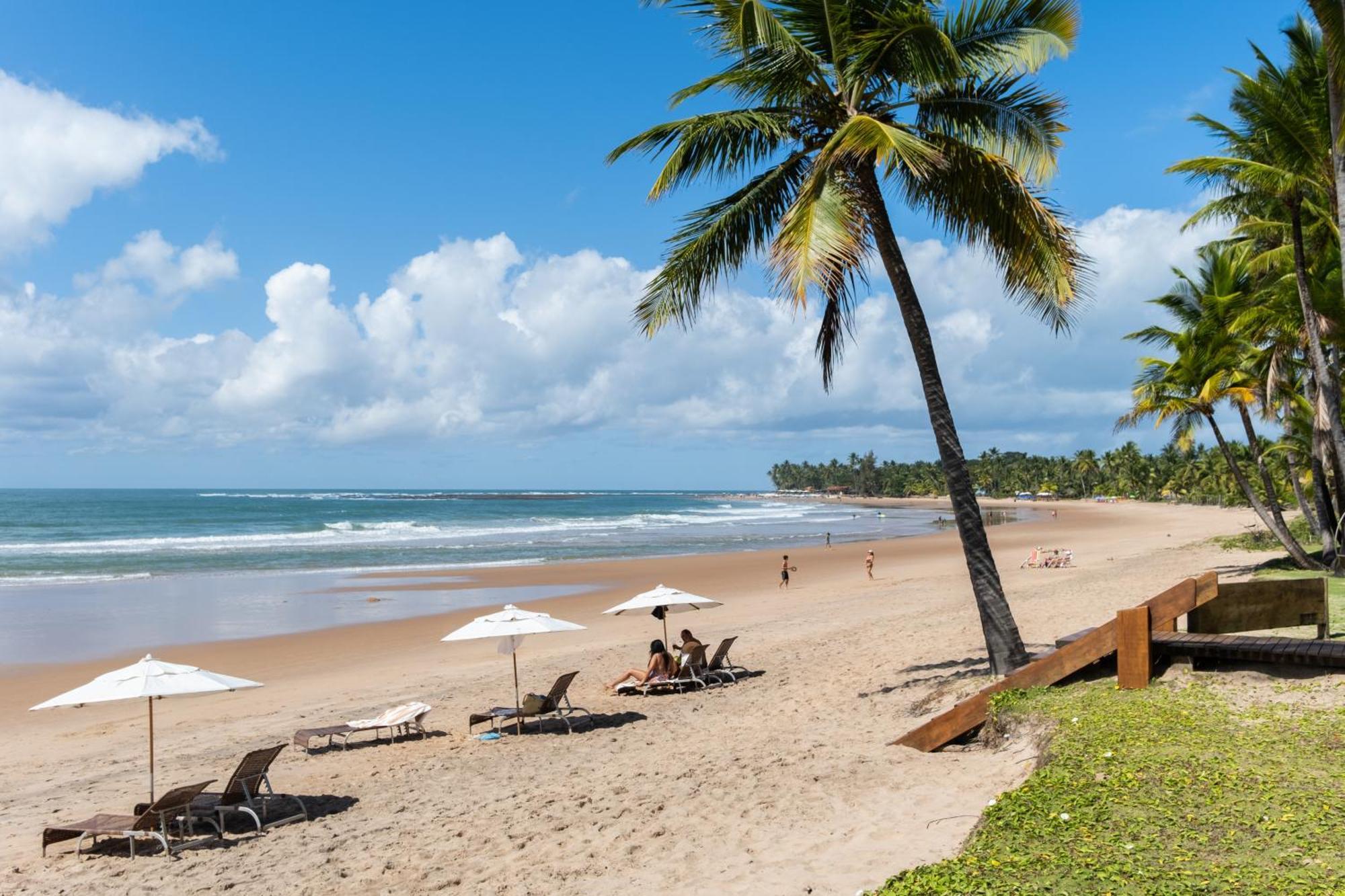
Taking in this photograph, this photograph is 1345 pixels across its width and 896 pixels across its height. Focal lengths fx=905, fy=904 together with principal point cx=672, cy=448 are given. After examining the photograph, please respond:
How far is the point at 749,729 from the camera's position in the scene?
9.00 meters

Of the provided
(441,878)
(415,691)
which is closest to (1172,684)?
(441,878)

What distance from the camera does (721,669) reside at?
12438mm

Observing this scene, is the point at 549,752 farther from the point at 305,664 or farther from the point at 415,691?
the point at 305,664

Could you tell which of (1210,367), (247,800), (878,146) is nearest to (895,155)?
(878,146)

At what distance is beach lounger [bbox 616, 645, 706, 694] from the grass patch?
6281 millimetres

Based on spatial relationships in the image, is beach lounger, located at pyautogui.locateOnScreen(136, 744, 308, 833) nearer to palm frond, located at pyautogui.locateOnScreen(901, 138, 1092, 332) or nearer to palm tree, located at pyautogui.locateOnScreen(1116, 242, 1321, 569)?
palm frond, located at pyautogui.locateOnScreen(901, 138, 1092, 332)

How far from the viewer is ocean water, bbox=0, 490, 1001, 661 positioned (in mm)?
21078

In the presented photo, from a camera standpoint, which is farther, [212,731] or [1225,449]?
[1225,449]

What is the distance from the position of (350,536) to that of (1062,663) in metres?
52.1

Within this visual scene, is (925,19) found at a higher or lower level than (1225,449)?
higher

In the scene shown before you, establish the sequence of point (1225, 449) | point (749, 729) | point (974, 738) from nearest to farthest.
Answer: point (974, 738) → point (749, 729) → point (1225, 449)

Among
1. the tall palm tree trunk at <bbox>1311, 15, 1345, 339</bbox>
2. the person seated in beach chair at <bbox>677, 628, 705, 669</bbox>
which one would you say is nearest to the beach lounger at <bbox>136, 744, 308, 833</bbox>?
the person seated in beach chair at <bbox>677, 628, 705, 669</bbox>

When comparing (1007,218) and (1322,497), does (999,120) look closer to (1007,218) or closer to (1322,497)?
(1007,218)

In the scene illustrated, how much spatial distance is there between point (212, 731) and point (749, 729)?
6.92m
